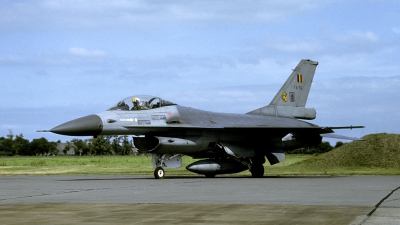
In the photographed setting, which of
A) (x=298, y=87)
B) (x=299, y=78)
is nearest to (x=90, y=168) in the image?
(x=298, y=87)

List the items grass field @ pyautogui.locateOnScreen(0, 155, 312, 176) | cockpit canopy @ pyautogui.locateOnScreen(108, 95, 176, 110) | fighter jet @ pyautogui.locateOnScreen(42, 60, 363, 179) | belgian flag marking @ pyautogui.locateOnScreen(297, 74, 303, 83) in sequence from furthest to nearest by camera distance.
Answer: grass field @ pyautogui.locateOnScreen(0, 155, 312, 176)
belgian flag marking @ pyautogui.locateOnScreen(297, 74, 303, 83)
cockpit canopy @ pyautogui.locateOnScreen(108, 95, 176, 110)
fighter jet @ pyautogui.locateOnScreen(42, 60, 363, 179)

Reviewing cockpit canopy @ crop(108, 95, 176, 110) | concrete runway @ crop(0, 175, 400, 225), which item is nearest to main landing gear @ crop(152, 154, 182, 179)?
cockpit canopy @ crop(108, 95, 176, 110)

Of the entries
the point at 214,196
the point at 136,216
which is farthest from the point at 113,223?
the point at 214,196

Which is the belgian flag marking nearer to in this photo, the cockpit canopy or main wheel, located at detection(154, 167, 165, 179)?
the cockpit canopy

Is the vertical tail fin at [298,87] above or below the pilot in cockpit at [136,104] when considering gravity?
above

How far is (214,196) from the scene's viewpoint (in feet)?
41.0

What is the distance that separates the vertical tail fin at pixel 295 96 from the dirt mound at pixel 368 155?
4142 millimetres

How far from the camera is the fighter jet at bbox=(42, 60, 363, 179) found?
65.7 ft

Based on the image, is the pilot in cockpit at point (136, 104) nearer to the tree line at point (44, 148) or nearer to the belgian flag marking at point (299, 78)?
the belgian flag marking at point (299, 78)

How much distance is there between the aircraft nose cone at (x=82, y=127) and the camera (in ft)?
61.4

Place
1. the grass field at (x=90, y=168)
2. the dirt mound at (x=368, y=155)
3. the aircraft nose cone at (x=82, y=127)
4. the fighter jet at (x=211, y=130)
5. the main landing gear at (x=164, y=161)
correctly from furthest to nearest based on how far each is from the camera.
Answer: the grass field at (x=90, y=168), the dirt mound at (x=368, y=155), the main landing gear at (x=164, y=161), the fighter jet at (x=211, y=130), the aircraft nose cone at (x=82, y=127)

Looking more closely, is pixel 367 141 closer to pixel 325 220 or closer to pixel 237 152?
pixel 237 152

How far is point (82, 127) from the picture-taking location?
18.9 metres

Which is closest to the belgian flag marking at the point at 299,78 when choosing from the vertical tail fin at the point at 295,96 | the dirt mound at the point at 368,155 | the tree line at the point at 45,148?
the vertical tail fin at the point at 295,96
